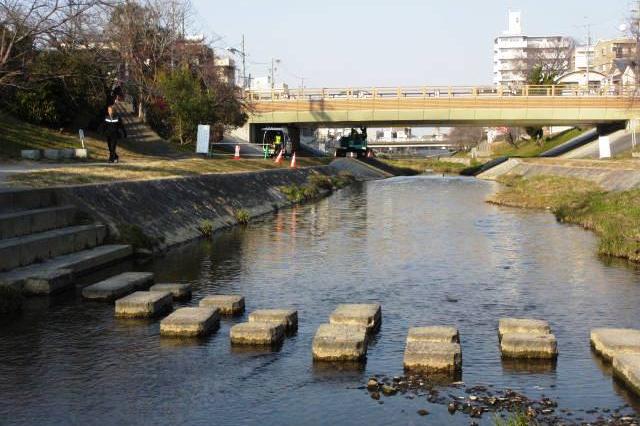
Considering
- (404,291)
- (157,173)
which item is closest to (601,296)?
(404,291)

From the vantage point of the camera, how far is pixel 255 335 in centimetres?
1230

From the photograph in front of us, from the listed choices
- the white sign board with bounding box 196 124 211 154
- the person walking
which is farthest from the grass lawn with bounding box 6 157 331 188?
the white sign board with bounding box 196 124 211 154

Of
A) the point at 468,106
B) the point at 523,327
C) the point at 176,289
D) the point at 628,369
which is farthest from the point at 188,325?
the point at 468,106

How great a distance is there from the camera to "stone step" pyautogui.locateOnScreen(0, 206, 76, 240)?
58.1ft

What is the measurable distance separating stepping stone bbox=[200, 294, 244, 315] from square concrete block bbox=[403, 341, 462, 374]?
4.47 metres

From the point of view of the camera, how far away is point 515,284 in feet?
60.1

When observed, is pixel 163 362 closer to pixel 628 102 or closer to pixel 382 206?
pixel 382 206

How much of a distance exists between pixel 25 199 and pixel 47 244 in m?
2.03

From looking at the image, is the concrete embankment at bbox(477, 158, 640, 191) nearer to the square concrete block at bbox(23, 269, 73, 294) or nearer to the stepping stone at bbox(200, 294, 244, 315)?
the stepping stone at bbox(200, 294, 244, 315)

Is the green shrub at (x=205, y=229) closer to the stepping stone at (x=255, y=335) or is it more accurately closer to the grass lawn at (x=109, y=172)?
the grass lawn at (x=109, y=172)

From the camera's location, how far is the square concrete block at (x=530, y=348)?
452 inches

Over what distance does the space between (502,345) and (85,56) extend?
26.6 meters

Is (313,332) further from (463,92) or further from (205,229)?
(463,92)

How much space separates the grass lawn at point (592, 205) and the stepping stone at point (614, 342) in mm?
9739
